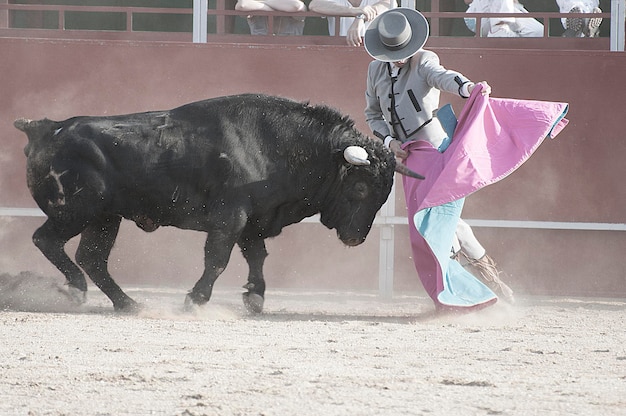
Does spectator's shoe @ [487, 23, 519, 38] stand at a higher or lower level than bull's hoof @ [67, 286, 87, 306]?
higher

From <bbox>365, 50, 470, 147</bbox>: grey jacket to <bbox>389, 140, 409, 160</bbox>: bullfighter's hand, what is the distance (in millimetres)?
73

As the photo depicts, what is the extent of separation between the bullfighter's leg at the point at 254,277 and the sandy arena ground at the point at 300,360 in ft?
0.37

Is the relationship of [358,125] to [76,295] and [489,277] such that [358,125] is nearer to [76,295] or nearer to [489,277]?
[489,277]

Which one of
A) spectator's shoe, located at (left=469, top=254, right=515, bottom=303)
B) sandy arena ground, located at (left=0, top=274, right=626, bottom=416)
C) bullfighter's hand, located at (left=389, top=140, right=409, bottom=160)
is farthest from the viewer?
spectator's shoe, located at (left=469, top=254, right=515, bottom=303)

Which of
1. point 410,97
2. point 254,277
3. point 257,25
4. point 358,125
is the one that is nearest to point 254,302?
point 254,277

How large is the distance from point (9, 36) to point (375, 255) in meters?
3.42

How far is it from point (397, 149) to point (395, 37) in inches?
27.0

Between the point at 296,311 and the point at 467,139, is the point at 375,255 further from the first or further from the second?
the point at 467,139

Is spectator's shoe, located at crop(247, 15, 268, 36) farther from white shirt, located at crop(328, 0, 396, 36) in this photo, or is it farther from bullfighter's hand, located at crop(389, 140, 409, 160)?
bullfighter's hand, located at crop(389, 140, 409, 160)

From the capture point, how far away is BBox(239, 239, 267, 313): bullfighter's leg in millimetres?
7188

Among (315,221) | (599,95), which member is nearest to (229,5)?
(315,221)

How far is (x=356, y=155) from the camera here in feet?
22.5

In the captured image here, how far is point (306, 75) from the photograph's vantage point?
9.07 m

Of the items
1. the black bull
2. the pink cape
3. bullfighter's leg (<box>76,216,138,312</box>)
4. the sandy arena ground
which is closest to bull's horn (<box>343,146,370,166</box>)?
the black bull
